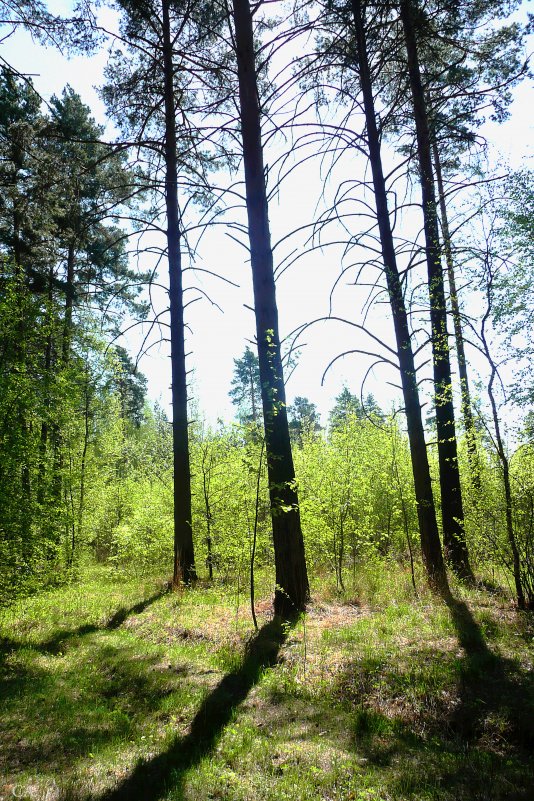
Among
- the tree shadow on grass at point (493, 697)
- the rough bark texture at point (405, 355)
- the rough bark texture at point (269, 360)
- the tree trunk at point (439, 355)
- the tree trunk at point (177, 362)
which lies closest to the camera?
the tree shadow on grass at point (493, 697)

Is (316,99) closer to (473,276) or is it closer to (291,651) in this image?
(473,276)

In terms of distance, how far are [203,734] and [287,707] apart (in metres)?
0.87

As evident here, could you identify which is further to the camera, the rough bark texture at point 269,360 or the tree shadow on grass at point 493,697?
the rough bark texture at point 269,360

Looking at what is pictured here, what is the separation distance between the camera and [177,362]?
35.7ft

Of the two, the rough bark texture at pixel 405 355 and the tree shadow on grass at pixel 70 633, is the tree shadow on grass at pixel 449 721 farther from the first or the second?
the tree shadow on grass at pixel 70 633

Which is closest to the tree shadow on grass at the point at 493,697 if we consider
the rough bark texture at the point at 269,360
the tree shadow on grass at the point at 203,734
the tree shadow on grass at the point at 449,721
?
the tree shadow on grass at the point at 449,721

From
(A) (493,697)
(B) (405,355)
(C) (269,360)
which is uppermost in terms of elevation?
(B) (405,355)

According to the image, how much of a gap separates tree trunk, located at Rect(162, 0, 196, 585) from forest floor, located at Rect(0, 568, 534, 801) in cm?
279

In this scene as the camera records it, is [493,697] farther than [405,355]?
No

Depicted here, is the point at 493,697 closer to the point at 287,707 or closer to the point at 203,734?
the point at 287,707

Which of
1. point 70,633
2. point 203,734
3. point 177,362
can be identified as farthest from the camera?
point 177,362

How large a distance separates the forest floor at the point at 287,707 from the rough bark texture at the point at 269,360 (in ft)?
2.32

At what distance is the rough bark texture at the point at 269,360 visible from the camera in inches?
270

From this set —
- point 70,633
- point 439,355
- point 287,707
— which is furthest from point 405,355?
point 70,633
